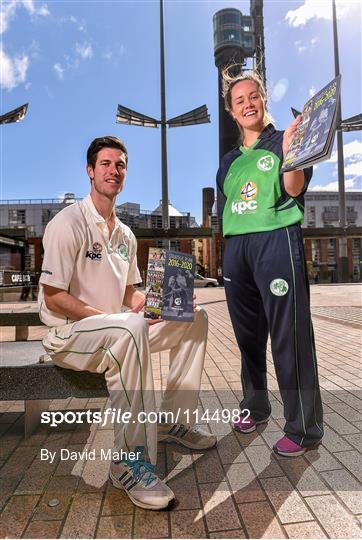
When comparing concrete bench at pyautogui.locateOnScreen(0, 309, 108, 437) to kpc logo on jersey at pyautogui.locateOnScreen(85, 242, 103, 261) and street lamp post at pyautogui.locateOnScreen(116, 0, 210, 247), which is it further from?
street lamp post at pyautogui.locateOnScreen(116, 0, 210, 247)

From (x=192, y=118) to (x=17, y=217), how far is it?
39443 millimetres

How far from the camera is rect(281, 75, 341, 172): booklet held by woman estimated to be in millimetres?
1724

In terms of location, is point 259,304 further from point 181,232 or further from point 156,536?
→ point 181,232

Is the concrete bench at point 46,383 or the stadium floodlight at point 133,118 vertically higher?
the stadium floodlight at point 133,118

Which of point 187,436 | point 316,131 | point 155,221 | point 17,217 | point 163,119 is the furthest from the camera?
point 17,217

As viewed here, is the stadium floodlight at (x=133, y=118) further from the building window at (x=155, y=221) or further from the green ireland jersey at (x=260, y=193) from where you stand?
the green ireland jersey at (x=260, y=193)

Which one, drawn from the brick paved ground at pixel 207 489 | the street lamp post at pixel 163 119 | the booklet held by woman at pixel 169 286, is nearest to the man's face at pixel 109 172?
the booklet held by woman at pixel 169 286

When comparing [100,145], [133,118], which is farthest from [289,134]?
[133,118]

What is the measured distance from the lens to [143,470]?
1.92 m

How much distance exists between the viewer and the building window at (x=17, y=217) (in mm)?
59281

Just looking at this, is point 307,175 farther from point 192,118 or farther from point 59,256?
point 192,118

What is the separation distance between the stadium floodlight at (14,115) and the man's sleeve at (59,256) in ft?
77.6

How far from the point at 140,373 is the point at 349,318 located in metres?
7.60

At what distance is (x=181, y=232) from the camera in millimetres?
27922
